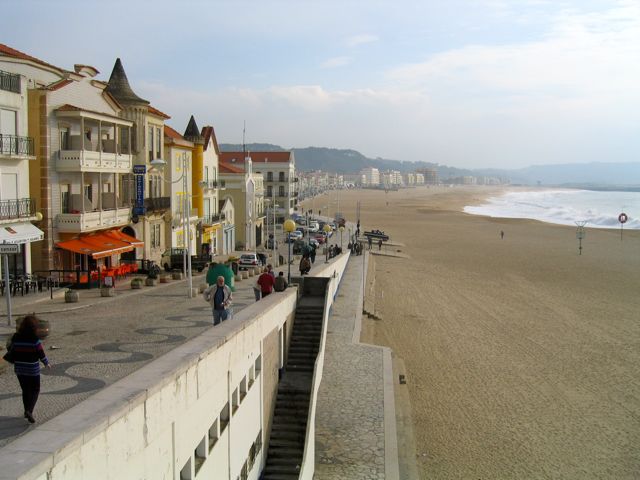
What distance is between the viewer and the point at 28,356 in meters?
7.28

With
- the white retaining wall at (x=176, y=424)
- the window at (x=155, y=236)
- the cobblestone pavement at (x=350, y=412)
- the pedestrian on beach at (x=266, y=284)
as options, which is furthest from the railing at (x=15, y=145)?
the cobblestone pavement at (x=350, y=412)

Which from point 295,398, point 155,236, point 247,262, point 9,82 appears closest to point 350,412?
point 295,398

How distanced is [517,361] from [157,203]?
18099mm

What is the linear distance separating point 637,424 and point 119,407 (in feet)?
52.4

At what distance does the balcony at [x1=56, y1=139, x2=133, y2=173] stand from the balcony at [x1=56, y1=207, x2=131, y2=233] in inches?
64.8

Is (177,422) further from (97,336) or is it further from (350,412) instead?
(350,412)

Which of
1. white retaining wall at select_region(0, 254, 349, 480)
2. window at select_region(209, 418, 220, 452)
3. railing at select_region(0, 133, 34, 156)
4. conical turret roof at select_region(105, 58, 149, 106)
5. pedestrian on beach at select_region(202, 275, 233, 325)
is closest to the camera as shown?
white retaining wall at select_region(0, 254, 349, 480)

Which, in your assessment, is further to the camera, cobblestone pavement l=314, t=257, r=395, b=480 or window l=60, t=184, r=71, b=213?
window l=60, t=184, r=71, b=213

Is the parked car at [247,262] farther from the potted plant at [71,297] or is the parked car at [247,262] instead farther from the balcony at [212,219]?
the potted plant at [71,297]

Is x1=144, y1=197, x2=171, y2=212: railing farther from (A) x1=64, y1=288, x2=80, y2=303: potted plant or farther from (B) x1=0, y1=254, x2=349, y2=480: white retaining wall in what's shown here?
(B) x1=0, y1=254, x2=349, y2=480: white retaining wall

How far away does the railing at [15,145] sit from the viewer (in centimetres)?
1958

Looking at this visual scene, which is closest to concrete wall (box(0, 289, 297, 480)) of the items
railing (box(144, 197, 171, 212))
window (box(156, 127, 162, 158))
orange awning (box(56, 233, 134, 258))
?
orange awning (box(56, 233, 134, 258))

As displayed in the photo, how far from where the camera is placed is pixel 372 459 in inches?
526

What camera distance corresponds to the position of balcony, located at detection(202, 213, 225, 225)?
39250mm
